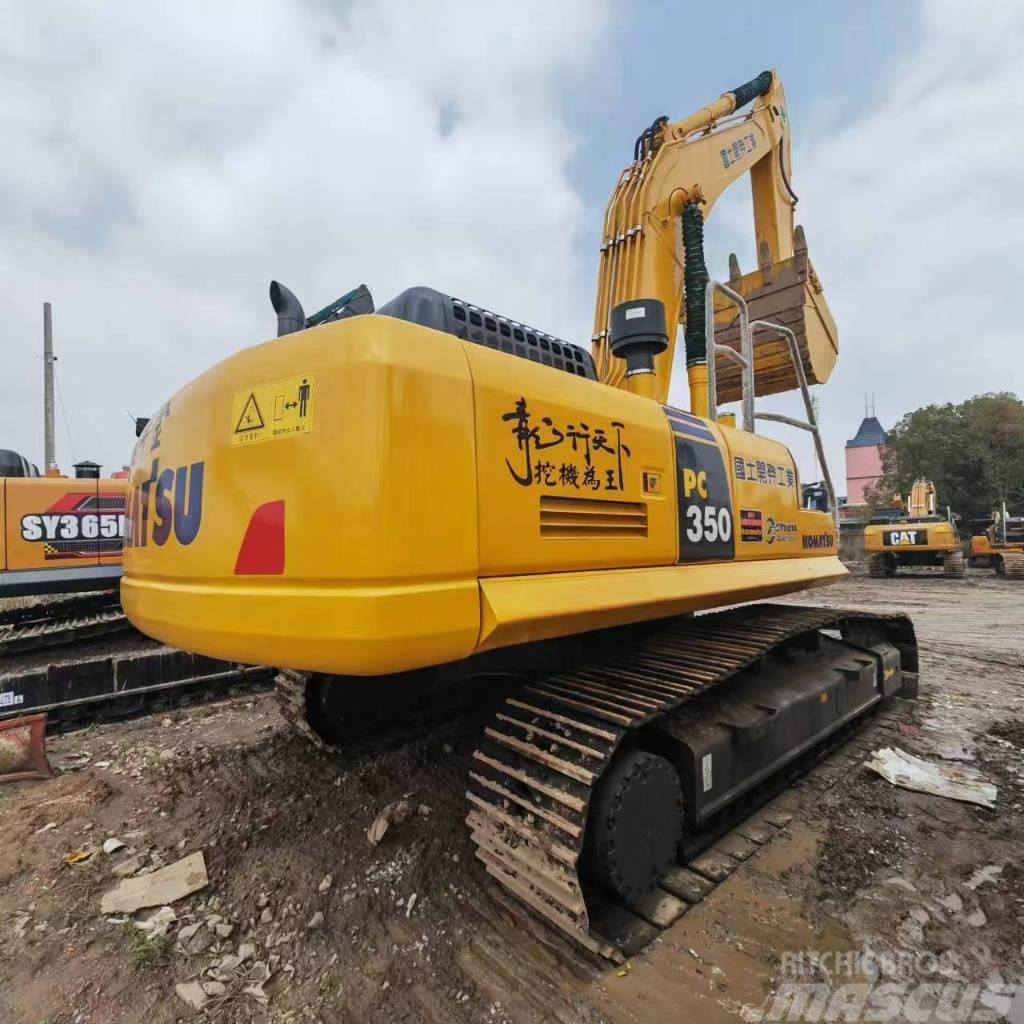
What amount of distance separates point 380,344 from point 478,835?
1.76 metres

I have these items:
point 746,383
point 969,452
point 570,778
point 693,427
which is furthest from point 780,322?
point 969,452

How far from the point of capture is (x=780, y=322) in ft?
18.2

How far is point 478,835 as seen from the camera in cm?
223

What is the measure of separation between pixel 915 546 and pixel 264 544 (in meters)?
17.1

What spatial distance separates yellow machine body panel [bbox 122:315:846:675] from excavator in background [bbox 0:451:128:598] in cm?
415

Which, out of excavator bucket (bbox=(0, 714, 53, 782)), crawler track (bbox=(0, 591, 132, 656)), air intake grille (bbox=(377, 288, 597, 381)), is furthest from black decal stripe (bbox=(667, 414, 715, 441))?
crawler track (bbox=(0, 591, 132, 656))

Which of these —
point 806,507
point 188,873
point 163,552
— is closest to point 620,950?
point 188,873

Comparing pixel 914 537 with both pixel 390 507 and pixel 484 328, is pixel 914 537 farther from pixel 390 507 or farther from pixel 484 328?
pixel 390 507

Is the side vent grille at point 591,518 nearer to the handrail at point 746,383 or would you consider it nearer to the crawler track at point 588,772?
the crawler track at point 588,772

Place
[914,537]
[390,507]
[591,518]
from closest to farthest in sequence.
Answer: [390,507], [591,518], [914,537]

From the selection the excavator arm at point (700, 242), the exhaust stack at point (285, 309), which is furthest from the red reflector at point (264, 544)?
the excavator arm at point (700, 242)

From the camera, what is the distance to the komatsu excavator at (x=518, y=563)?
1599mm

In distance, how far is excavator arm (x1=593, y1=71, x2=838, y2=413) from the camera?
4332 mm

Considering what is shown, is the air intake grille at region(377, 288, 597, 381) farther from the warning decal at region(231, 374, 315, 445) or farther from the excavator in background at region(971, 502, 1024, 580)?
the excavator in background at region(971, 502, 1024, 580)
